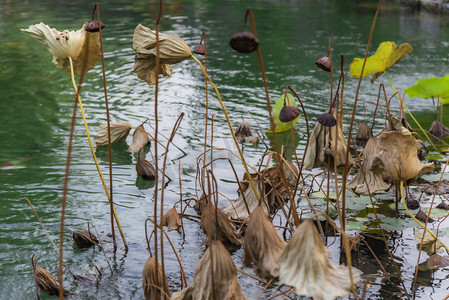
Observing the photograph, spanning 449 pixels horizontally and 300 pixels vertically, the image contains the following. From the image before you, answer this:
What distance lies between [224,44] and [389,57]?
338cm

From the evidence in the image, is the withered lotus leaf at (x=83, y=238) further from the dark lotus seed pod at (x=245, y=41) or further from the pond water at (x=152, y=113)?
the dark lotus seed pod at (x=245, y=41)

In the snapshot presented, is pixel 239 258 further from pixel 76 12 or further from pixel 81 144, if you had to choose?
pixel 76 12

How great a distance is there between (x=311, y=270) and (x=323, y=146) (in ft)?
2.54

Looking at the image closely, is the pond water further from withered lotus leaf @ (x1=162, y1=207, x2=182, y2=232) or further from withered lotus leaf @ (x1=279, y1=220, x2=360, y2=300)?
withered lotus leaf @ (x1=279, y1=220, x2=360, y2=300)

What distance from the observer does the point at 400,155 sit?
1.38 meters

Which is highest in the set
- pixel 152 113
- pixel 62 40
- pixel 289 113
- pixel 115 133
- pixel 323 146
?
pixel 62 40

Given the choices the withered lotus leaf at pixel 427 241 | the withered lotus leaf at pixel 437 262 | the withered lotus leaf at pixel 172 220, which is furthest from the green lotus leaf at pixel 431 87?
the withered lotus leaf at pixel 172 220

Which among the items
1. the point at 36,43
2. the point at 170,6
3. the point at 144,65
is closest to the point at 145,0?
the point at 170,6

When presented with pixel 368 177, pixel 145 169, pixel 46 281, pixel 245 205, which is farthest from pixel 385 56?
pixel 46 281

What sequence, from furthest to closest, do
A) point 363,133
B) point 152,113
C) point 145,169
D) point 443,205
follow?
point 152,113 → point 363,133 → point 145,169 → point 443,205

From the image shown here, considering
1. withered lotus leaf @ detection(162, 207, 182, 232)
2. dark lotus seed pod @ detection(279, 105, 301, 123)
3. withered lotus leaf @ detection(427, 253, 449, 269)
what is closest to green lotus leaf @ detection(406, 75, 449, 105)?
withered lotus leaf @ detection(427, 253, 449, 269)

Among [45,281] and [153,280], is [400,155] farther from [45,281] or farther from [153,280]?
[45,281]

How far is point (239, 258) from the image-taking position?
1627 mm

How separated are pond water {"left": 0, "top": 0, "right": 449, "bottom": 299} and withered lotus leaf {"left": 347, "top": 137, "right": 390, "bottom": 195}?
149mm
